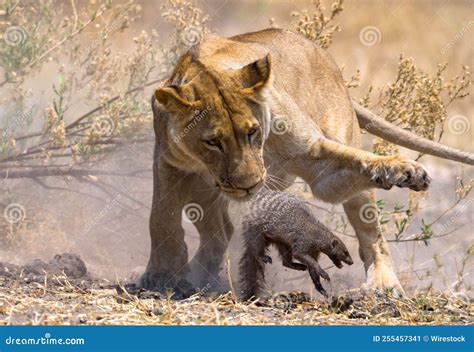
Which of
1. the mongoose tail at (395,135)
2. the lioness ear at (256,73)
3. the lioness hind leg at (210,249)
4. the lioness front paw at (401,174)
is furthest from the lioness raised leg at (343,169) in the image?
the mongoose tail at (395,135)

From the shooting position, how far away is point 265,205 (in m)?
6.27

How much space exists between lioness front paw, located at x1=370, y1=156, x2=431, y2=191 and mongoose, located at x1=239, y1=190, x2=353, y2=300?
2.05 ft

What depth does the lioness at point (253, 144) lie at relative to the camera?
5676 mm

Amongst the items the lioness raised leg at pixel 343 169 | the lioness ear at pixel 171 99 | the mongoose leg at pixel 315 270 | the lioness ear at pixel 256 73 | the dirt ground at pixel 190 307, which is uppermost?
the lioness ear at pixel 256 73

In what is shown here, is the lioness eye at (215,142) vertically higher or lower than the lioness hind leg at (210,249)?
higher

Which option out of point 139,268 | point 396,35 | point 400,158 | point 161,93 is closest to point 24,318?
point 161,93

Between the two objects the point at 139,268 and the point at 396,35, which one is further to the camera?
the point at 396,35

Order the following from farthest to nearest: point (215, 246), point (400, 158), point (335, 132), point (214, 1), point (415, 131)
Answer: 1. point (214, 1)
2. point (415, 131)
3. point (215, 246)
4. point (335, 132)
5. point (400, 158)

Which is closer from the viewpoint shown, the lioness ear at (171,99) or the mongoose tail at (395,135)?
the lioness ear at (171,99)

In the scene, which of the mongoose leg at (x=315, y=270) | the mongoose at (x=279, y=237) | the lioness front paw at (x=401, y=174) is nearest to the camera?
the lioness front paw at (x=401, y=174)

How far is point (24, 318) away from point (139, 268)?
2.63 m

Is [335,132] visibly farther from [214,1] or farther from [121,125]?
[214,1]

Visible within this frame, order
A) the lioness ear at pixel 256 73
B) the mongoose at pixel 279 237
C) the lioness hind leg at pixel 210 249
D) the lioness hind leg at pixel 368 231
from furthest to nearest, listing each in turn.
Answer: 1. the lioness hind leg at pixel 210 249
2. the lioness hind leg at pixel 368 231
3. the mongoose at pixel 279 237
4. the lioness ear at pixel 256 73

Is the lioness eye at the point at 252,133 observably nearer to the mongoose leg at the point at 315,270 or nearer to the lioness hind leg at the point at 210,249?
the mongoose leg at the point at 315,270
